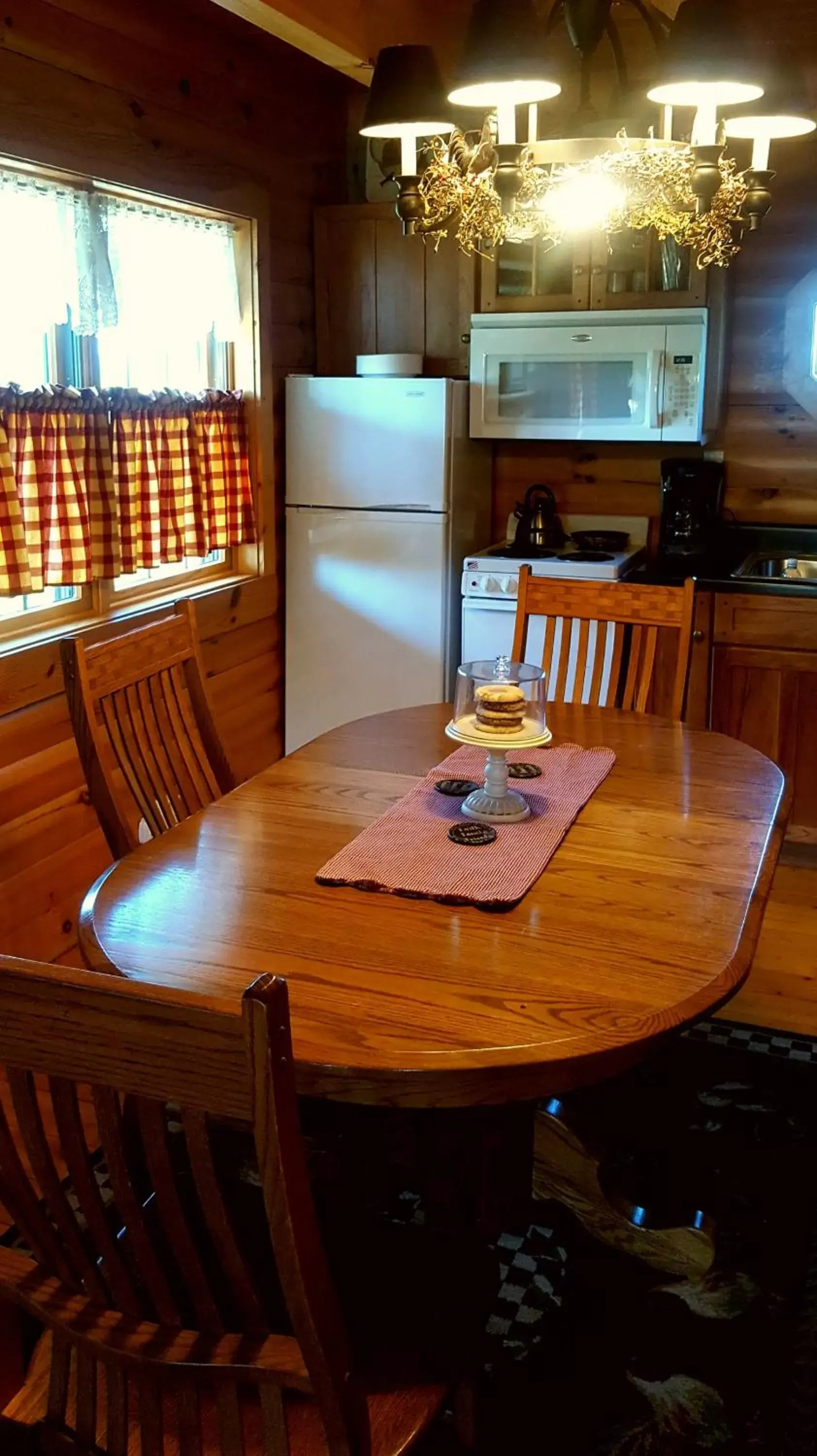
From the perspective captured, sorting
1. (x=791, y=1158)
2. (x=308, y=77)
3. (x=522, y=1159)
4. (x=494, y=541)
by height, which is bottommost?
(x=791, y=1158)

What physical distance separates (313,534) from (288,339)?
2.18 ft

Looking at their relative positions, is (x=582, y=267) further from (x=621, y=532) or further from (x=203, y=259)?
(x=203, y=259)

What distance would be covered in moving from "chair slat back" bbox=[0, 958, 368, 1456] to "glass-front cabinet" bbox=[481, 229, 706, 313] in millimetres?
3234

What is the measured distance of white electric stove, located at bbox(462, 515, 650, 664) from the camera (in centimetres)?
380

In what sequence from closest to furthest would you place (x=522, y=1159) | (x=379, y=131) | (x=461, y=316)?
1. (x=522, y=1159)
2. (x=379, y=131)
3. (x=461, y=316)

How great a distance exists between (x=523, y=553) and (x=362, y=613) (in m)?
0.56

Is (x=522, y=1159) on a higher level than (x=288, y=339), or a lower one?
lower

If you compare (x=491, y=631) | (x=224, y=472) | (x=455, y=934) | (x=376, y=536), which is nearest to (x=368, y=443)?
(x=376, y=536)

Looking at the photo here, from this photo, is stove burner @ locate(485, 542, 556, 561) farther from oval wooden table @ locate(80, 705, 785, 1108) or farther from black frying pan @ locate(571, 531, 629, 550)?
oval wooden table @ locate(80, 705, 785, 1108)

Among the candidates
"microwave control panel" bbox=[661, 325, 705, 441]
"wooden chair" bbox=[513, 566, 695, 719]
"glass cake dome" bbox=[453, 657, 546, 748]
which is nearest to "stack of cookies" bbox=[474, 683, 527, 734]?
"glass cake dome" bbox=[453, 657, 546, 748]

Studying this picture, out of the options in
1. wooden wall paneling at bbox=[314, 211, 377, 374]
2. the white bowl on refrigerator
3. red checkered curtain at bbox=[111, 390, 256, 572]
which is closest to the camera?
red checkered curtain at bbox=[111, 390, 256, 572]

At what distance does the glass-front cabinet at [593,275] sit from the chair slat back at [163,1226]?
323 cm

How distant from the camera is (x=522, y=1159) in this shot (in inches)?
67.4

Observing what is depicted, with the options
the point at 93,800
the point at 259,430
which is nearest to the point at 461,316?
the point at 259,430
